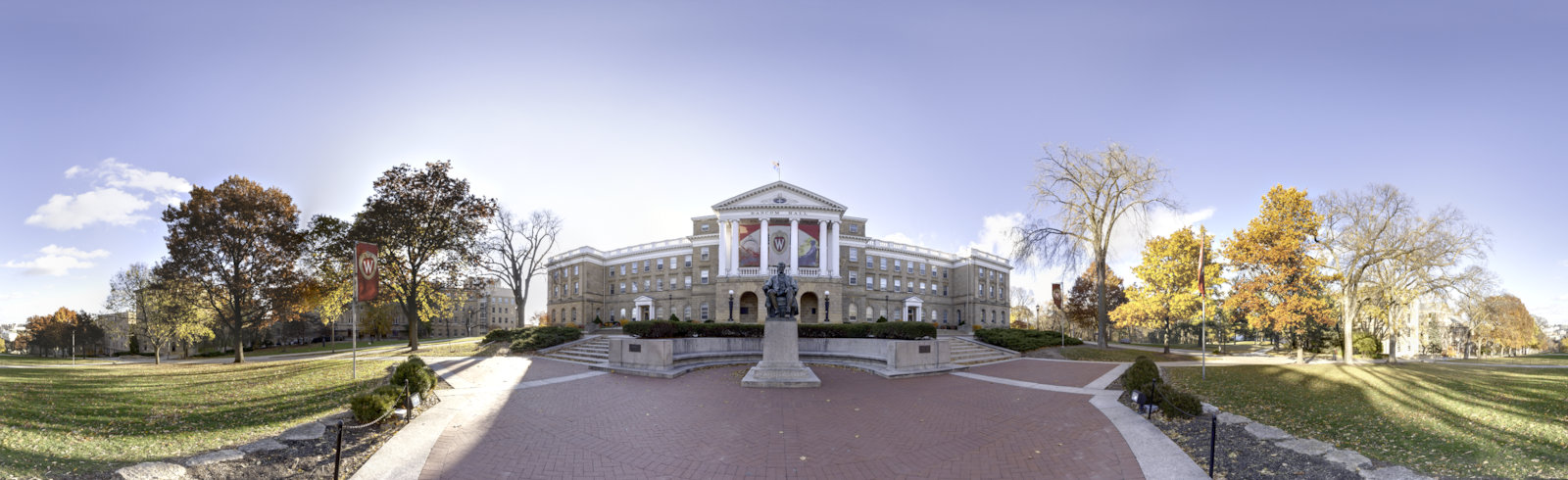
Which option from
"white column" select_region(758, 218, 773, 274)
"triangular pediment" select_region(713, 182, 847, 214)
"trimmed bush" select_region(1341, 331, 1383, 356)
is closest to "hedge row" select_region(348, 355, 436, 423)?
"white column" select_region(758, 218, 773, 274)

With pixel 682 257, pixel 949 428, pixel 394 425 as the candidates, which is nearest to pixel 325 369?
pixel 394 425

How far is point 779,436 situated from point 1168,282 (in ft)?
109

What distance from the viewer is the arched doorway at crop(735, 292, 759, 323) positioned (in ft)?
177

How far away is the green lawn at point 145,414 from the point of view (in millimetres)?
7133

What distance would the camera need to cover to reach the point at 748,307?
5431 cm

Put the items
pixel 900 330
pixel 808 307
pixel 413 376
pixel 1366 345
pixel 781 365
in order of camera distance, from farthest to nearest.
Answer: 1. pixel 808 307
2. pixel 1366 345
3. pixel 900 330
4. pixel 781 365
5. pixel 413 376

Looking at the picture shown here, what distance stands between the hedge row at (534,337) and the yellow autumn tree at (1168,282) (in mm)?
30860

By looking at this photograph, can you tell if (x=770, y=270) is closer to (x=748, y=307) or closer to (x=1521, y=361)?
(x=748, y=307)

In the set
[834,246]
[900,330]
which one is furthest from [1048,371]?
[834,246]

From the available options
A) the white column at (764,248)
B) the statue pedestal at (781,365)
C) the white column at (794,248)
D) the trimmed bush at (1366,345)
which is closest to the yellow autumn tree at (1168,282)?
the trimmed bush at (1366,345)

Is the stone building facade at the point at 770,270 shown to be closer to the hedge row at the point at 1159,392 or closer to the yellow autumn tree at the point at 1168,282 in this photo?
the yellow autumn tree at the point at 1168,282

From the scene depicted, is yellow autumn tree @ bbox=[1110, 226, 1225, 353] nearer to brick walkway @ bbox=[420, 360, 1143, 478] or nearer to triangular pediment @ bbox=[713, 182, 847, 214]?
brick walkway @ bbox=[420, 360, 1143, 478]

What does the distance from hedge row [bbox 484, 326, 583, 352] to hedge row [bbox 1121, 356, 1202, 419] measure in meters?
25.0

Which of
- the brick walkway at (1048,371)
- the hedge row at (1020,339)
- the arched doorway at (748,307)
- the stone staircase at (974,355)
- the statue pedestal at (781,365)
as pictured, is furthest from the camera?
the arched doorway at (748,307)
